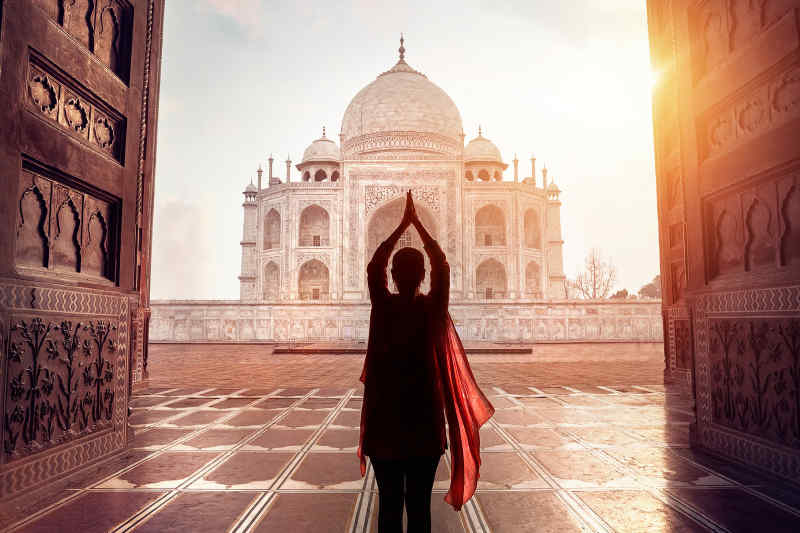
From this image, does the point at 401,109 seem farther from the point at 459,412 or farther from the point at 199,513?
the point at 459,412

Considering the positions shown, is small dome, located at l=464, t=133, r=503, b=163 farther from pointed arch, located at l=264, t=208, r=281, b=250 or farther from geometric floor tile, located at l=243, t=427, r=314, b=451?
geometric floor tile, located at l=243, t=427, r=314, b=451

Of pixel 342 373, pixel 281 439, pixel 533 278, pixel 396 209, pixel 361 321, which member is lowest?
pixel 342 373

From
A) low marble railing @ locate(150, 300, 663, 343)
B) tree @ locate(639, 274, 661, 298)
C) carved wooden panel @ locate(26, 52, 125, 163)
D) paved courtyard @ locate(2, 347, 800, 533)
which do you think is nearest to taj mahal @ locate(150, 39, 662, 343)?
low marble railing @ locate(150, 300, 663, 343)

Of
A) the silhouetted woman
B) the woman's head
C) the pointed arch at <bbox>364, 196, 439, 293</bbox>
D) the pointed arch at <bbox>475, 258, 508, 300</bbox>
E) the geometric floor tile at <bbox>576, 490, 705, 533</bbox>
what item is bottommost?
the geometric floor tile at <bbox>576, 490, 705, 533</bbox>

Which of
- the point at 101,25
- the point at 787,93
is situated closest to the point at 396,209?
the point at 101,25

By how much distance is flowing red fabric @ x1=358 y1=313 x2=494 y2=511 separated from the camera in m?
1.67

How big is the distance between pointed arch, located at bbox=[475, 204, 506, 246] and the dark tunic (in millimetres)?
26812

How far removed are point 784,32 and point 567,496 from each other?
2.65m

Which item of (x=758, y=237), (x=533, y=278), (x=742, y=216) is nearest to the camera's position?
(x=758, y=237)

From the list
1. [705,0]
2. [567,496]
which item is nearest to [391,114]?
[705,0]

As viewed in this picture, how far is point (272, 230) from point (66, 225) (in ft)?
83.7

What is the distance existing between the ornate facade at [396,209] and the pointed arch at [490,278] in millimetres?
57

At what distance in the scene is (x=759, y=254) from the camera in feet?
9.30

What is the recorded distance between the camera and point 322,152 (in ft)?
99.0
